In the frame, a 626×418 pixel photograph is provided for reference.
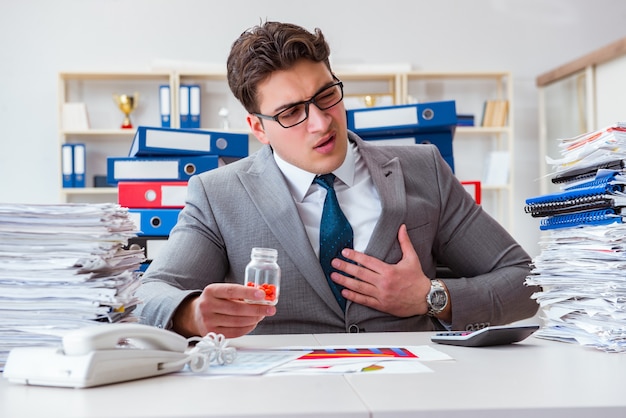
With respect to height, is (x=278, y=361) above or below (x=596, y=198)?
below

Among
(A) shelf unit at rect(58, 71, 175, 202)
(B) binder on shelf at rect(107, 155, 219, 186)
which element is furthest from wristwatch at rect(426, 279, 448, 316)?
(A) shelf unit at rect(58, 71, 175, 202)

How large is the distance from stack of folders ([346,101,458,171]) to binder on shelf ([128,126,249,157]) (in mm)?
402

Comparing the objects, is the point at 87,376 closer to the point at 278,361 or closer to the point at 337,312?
the point at 278,361

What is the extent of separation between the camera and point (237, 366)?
3.48 feet

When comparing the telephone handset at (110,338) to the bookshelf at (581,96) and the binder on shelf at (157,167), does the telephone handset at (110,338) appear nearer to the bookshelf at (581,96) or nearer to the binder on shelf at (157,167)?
the binder on shelf at (157,167)

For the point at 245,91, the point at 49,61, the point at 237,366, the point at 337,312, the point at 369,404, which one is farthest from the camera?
the point at 49,61

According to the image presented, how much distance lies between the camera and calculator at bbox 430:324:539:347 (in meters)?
1.23

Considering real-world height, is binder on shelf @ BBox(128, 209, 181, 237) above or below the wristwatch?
above

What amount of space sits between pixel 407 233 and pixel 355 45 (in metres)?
4.09

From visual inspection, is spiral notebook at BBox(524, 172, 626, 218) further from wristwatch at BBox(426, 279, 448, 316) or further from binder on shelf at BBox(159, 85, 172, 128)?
binder on shelf at BBox(159, 85, 172, 128)

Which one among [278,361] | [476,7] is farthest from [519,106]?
[278,361]

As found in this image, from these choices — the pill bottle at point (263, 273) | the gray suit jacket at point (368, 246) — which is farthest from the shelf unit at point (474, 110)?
the pill bottle at point (263, 273)

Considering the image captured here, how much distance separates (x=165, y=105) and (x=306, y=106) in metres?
3.71

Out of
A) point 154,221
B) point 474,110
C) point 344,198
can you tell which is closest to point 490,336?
point 344,198
